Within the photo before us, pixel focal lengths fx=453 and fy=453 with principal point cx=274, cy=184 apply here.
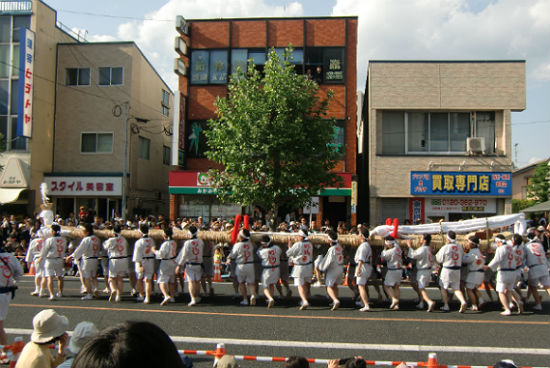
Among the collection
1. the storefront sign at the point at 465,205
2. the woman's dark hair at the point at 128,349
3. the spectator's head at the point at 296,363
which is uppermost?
the storefront sign at the point at 465,205

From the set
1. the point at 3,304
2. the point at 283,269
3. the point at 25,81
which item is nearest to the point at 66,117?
the point at 25,81

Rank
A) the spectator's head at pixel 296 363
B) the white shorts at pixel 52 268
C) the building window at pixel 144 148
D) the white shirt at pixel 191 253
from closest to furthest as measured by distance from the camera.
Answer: the spectator's head at pixel 296 363 → the white shirt at pixel 191 253 → the white shorts at pixel 52 268 → the building window at pixel 144 148

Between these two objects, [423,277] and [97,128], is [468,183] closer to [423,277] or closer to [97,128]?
[423,277]

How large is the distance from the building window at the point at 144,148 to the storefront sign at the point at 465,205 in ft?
57.0

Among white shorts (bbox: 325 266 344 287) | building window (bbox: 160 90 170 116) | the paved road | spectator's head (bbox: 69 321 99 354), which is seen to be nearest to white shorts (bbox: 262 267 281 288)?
the paved road

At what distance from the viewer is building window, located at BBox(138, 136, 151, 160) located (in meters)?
27.9

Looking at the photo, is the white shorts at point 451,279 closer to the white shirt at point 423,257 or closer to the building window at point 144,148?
the white shirt at point 423,257

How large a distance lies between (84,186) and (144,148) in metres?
4.69

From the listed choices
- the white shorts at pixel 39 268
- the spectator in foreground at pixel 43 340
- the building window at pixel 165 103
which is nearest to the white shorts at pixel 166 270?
the white shorts at pixel 39 268

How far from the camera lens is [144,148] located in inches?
1120

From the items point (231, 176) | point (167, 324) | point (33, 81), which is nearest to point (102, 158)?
point (33, 81)

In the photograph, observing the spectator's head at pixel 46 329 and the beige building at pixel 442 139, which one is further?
the beige building at pixel 442 139

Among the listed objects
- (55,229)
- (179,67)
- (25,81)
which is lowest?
(55,229)

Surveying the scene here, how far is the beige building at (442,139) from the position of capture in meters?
21.6
